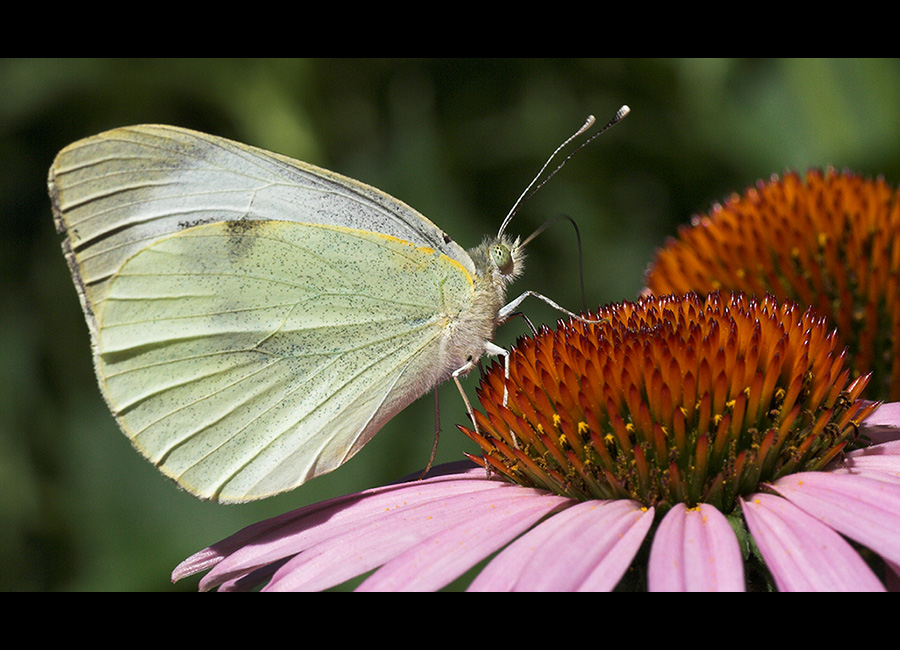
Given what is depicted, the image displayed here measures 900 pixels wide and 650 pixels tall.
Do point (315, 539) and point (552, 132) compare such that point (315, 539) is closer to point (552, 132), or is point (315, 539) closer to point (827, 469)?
point (827, 469)

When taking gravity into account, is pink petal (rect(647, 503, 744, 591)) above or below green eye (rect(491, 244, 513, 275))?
below

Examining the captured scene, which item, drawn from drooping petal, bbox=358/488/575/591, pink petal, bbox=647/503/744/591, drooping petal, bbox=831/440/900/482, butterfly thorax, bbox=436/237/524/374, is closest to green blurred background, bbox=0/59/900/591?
butterfly thorax, bbox=436/237/524/374

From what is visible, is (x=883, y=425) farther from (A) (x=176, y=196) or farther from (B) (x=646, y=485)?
(A) (x=176, y=196)

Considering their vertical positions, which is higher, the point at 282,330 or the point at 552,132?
the point at 552,132

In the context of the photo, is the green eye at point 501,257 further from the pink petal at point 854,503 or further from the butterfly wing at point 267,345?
the pink petal at point 854,503

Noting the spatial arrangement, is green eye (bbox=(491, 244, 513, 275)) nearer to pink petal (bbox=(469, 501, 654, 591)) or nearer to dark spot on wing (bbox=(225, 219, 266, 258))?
dark spot on wing (bbox=(225, 219, 266, 258))

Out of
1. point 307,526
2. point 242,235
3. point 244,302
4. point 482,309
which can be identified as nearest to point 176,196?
point 242,235
